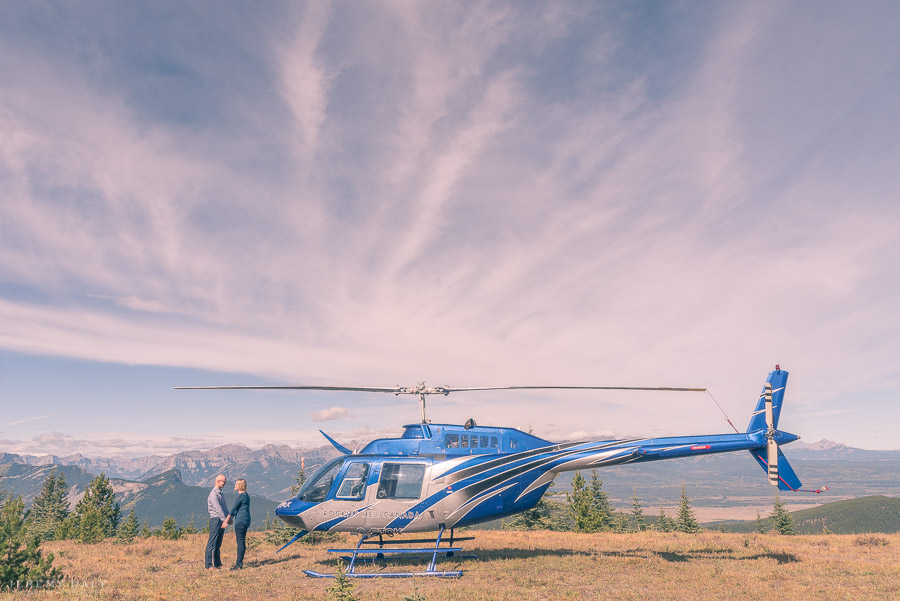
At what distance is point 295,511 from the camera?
13617 millimetres

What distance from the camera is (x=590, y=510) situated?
4219cm

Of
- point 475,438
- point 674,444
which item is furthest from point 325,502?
point 674,444

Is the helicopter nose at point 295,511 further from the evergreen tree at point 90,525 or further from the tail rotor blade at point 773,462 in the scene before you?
the evergreen tree at point 90,525

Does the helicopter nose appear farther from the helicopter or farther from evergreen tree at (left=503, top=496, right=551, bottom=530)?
evergreen tree at (left=503, top=496, right=551, bottom=530)

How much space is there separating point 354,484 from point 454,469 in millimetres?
2863

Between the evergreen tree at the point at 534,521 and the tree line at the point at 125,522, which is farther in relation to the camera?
the evergreen tree at the point at 534,521

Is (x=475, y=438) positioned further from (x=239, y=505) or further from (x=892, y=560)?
(x=892, y=560)

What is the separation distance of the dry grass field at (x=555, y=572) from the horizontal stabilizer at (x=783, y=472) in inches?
79.0

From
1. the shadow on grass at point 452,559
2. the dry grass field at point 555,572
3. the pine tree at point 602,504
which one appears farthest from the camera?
the pine tree at point 602,504

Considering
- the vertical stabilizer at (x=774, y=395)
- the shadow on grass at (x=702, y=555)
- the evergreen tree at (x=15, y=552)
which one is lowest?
the shadow on grass at (x=702, y=555)

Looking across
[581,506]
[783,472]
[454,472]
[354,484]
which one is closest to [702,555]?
[783,472]

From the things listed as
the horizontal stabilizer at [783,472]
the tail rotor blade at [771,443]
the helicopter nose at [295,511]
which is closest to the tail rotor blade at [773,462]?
the tail rotor blade at [771,443]

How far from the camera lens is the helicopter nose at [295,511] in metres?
13.6

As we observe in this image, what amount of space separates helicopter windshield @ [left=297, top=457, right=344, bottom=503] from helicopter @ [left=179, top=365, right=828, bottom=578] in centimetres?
3
